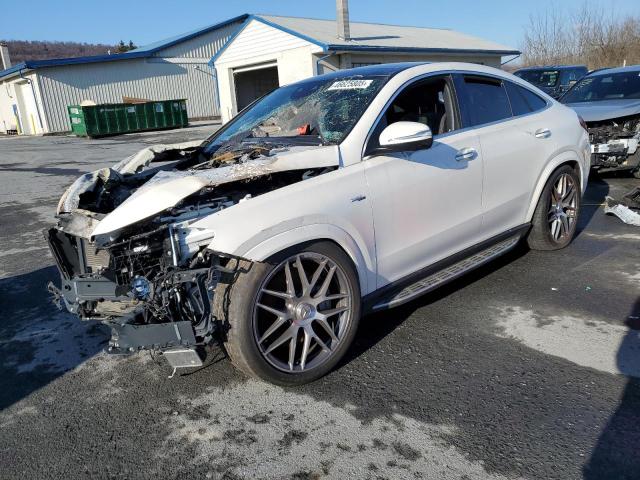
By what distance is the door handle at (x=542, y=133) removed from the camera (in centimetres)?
462

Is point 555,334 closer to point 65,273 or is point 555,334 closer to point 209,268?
point 209,268

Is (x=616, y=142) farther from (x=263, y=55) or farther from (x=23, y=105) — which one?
(x=23, y=105)

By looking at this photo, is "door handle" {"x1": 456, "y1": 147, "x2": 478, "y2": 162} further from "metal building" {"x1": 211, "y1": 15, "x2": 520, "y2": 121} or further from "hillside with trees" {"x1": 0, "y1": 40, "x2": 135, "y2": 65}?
"hillside with trees" {"x1": 0, "y1": 40, "x2": 135, "y2": 65}

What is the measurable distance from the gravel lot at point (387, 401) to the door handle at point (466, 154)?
1.13 metres

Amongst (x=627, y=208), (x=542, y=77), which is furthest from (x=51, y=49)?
(x=627, y=208)

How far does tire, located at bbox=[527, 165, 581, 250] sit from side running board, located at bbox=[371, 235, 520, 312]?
413 mm

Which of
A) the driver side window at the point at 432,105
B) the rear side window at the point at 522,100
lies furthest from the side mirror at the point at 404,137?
the rear side window at the point at 522,100

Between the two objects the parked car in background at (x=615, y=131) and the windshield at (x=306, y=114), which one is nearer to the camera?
the windshield at (x=306, y=114)

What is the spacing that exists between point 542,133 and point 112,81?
3465cm

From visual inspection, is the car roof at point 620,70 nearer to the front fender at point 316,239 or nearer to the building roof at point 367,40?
the front fender at point 316,239

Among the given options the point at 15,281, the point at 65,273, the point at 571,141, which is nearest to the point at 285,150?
the point at 65,273

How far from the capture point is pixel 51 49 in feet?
291

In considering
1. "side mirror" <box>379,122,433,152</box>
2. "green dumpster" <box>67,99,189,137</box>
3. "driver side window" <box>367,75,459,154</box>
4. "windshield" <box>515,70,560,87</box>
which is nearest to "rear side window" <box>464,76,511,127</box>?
"driver side window" <box>367,75,459,154</box>

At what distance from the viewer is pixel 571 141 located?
5.01 metres
